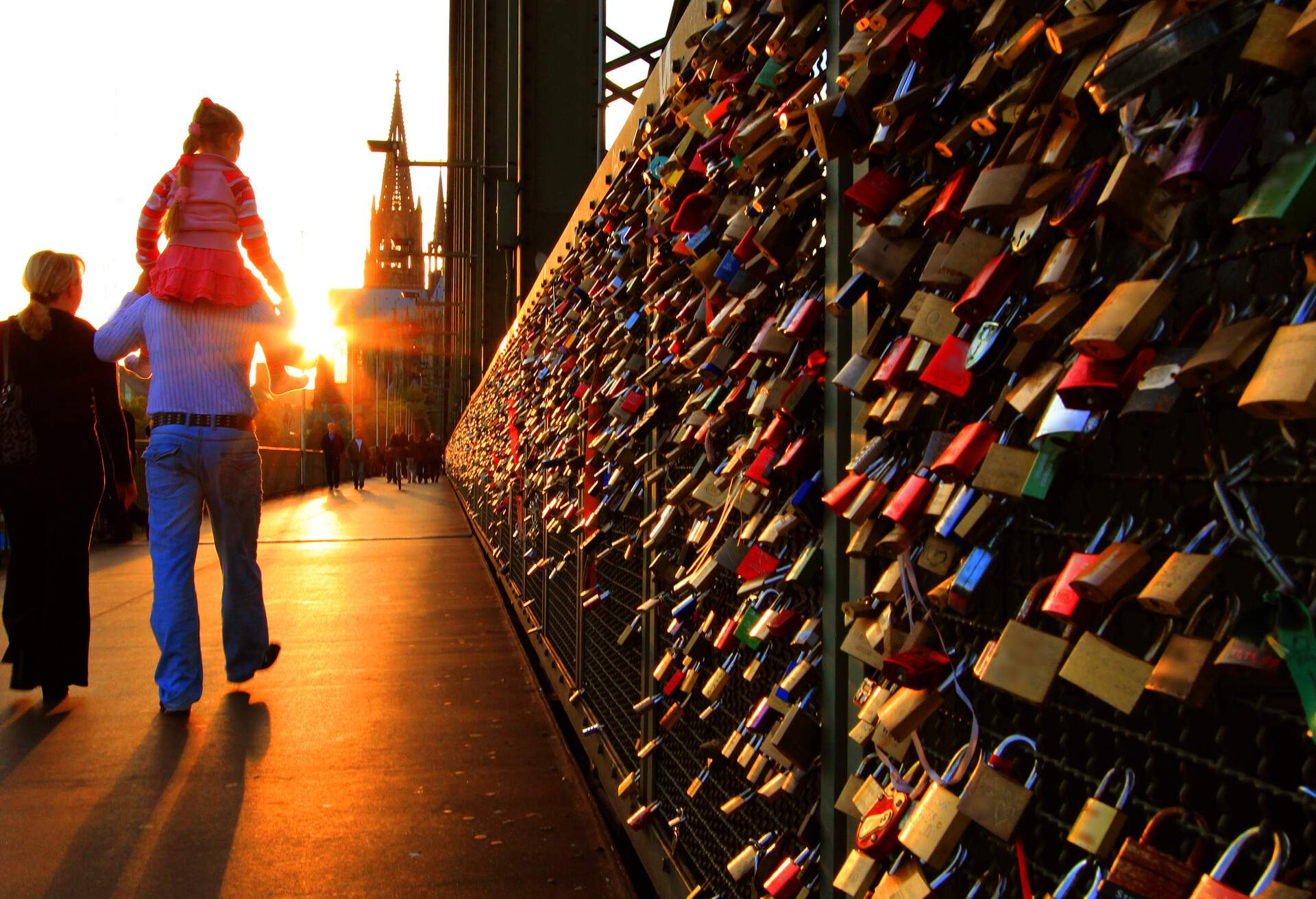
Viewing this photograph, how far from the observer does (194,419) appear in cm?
443

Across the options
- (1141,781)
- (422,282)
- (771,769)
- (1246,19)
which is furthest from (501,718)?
(422,282)

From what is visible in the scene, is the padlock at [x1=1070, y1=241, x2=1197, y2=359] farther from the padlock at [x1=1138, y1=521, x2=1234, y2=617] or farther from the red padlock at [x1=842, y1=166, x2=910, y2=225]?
the red padlock at [x1=842, y1=166, x2=910, y2=225]

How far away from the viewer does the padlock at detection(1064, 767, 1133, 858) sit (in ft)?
2.90

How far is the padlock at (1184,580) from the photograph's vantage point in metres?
0.78

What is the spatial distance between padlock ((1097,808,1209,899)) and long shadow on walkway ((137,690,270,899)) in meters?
2.23

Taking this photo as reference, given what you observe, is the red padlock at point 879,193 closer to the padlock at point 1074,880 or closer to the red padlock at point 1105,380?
the red padlock at point 1105,380

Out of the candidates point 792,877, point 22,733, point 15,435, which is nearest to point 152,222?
point 15,435

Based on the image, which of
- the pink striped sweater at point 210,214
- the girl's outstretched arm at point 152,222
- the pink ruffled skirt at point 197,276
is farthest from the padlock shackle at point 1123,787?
the girl's outstretched arm at point 152,222

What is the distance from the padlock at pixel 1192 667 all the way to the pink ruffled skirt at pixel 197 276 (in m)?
4.26

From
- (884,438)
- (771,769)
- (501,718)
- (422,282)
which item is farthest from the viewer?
(422,282)

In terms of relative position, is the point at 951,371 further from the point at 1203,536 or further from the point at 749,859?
the point at 749,859

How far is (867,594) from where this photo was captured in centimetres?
136

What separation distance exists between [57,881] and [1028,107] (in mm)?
2612

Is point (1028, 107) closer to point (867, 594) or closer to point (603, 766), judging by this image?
point (867, 594)
